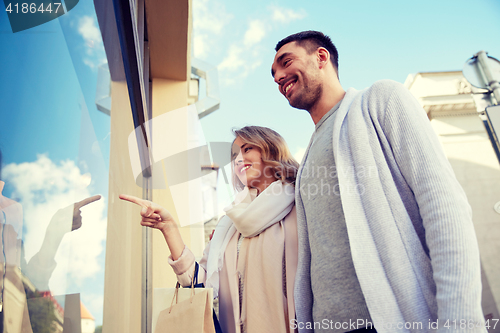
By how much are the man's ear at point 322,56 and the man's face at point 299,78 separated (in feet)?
0.10

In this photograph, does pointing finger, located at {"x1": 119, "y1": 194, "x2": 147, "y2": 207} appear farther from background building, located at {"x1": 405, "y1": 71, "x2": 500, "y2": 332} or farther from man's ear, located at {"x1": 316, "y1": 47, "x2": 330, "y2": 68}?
background building, located at {"x1": 405, "y1": 71, "x2": 500, "y2": 332}

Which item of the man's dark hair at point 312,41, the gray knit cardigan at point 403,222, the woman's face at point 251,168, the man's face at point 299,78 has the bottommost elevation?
the gray knit cardigan at point 403,222

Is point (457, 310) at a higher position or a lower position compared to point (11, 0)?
lower

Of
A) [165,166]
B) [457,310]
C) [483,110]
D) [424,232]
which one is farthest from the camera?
[483,110]

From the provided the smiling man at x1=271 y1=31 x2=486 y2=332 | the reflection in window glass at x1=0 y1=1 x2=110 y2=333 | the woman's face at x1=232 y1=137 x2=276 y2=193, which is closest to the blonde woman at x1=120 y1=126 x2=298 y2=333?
the woman's face at x1=232 y1=137 x2=276 y2=193

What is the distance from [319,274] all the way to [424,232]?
→ 317mm

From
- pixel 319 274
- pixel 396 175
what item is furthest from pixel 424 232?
A: pixel 319 274

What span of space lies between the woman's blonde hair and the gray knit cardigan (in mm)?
548

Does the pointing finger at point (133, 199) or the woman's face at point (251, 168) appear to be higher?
the woman's face at point (251, 168)

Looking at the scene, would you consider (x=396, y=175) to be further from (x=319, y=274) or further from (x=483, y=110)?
(x=483, y=110)

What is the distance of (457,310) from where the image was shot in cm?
63

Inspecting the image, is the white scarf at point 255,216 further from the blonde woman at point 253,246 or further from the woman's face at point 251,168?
the woman's face at point 251,168

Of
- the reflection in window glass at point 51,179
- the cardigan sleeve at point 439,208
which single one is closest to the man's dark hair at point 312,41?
the cardigan sleeve at point 439,208

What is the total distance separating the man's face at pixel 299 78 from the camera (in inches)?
51.8
